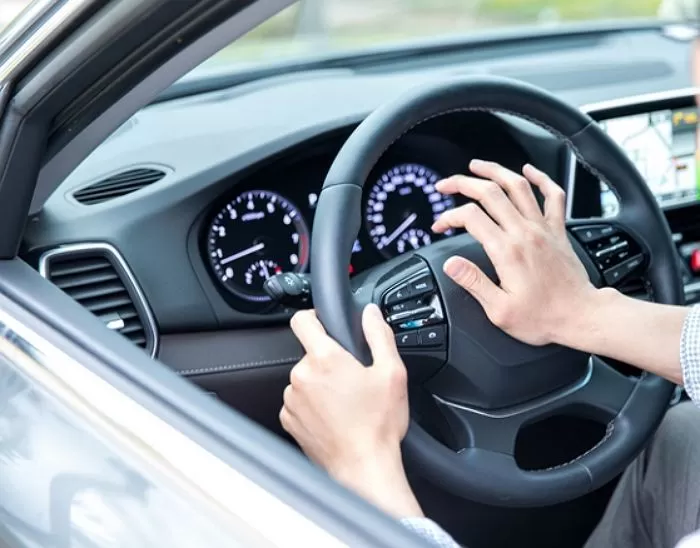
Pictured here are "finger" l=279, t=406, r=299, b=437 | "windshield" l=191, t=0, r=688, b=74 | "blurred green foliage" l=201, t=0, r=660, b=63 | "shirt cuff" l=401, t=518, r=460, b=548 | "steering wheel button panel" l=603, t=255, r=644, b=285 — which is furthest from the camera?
"blurred green foliage" l=201, t=0, r=660, b=63

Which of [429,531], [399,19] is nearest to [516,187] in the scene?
[429,531]

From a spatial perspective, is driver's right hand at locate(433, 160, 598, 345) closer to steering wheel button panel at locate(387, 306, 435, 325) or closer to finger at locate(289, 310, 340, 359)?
steering wheel button panel at locate(387, 306, 435, 325)

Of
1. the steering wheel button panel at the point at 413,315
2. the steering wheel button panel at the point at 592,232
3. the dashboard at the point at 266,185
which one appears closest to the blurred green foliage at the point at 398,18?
the dashboard at the point at 266,185

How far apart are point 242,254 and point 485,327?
1.69 feet

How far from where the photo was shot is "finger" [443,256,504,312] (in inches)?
60.8

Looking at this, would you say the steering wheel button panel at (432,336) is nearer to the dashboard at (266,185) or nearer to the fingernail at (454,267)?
the fingernail at (454,267)

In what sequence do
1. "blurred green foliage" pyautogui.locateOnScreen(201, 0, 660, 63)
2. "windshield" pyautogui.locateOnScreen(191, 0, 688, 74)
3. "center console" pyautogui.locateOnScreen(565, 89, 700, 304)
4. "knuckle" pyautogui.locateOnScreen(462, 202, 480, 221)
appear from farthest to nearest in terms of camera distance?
"blurred green foliage" pyautogui.locateOnScreen(201, 0, 660, 63), "windshield" pyautogui.locateOnScreen(191, 0, 688, 74), "center console" pyautogui.locateOnScreen(565, 89, 700, 304), "knuckle" pyautogui.locateOnScreen(462, 202, 480, 221)

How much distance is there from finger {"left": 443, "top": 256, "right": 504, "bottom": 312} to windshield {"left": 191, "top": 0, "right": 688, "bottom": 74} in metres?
0.82

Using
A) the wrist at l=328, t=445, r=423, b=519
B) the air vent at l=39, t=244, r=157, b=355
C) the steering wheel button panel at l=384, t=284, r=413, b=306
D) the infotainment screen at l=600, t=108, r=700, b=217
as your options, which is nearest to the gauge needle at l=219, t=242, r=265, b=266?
the air vent at l=39, t=244, r=157, b=355

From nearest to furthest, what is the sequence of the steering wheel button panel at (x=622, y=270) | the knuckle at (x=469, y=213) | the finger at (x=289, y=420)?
the finger at (x=289, y=420) → the knuckle at (x=469, y=213) → the steering wheel button panel at (x=622, y=270)

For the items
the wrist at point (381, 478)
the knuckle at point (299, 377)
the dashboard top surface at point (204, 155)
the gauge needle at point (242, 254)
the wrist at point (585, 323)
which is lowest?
the wrist at point (381, 478)

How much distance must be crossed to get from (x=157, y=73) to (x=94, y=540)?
585 mm

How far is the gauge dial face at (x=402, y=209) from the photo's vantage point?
2.02 meters

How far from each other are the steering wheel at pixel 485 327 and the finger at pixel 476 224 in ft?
0.29
